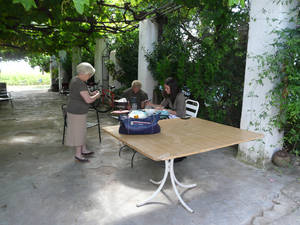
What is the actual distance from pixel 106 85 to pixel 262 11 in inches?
300

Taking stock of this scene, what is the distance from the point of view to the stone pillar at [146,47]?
247 inches

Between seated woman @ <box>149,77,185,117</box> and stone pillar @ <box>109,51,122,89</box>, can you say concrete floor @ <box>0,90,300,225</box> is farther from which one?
stone pillar @ <box>109,51,122,89</box>

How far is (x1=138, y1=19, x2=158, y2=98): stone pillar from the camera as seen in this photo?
6262 millimetres

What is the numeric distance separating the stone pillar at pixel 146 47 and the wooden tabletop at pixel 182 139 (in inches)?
141

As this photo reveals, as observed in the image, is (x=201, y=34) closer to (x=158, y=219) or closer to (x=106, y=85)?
(x=158, y=219)

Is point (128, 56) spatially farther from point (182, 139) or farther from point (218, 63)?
point (182, 139)

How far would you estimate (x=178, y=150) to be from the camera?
2045 millimetres

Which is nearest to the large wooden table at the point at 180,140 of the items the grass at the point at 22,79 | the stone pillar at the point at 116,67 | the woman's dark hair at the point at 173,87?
the woman's dark hair at the point at 173,87

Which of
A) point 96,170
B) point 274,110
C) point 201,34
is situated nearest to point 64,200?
point 96,170

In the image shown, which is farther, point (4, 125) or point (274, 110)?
point (4, 125)

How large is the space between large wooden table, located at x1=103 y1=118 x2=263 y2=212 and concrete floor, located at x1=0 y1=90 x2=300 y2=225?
7.2 inches

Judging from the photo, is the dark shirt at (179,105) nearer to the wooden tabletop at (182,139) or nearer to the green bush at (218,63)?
the wooden tabletop at (182,139)

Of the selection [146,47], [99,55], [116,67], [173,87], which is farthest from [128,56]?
[173,87]

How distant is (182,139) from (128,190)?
3.05 ft
